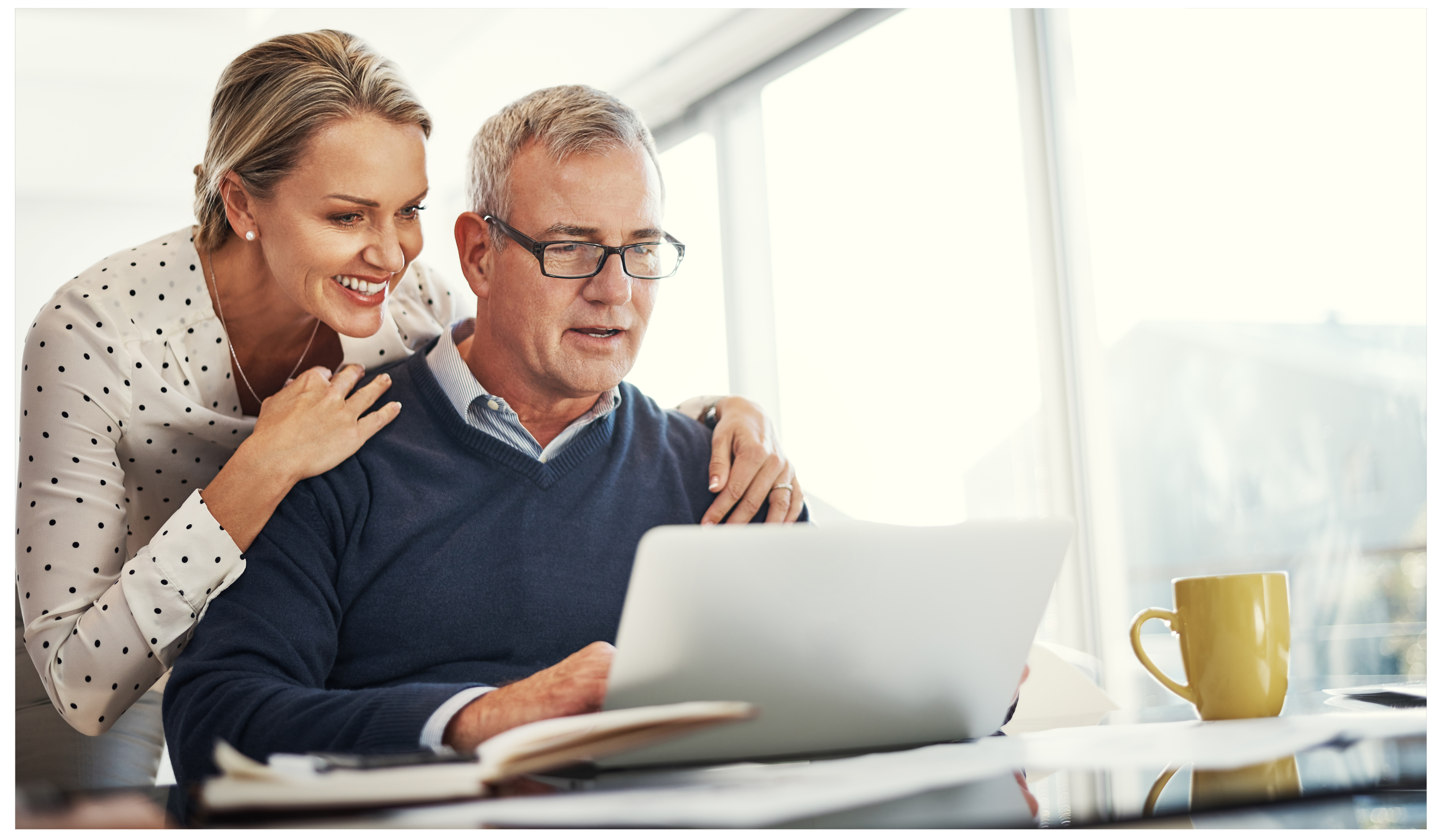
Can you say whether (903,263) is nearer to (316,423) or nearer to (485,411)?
(485,411)

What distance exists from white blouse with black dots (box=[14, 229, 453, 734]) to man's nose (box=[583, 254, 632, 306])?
1.21ft

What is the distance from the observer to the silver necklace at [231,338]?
1.45 metres

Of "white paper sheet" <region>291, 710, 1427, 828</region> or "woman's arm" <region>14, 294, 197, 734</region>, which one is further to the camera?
"woman's arm" <region>14, 294, 197, 734</region>

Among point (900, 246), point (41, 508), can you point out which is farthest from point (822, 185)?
point (41, 508)

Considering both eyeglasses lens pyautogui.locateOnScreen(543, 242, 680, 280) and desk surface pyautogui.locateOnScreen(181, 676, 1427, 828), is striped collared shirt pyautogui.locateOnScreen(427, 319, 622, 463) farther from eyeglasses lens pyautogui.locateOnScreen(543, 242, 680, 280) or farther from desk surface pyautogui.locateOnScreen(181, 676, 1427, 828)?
desk surface pyautogui.locateOnScreen(181, 676, 1427, 828)

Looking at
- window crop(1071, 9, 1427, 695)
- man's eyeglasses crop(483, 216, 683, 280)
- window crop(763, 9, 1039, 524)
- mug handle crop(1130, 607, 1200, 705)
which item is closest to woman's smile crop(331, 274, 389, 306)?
man's eyeglasses crop(483, 216, 683, 280)

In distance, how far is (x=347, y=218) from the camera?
1.38 meters

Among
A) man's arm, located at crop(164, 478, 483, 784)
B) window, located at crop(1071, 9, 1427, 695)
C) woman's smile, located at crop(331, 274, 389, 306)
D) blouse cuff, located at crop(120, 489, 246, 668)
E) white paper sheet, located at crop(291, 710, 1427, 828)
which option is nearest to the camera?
white paper sheet, located at crop(291, 710, 1427, 828)

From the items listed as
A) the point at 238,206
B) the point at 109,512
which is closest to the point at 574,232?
the point at 238,206

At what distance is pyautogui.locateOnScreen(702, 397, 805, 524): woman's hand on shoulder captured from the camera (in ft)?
4.40

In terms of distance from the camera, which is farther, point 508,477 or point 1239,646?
point 508,477

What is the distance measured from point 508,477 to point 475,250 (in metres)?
0.31

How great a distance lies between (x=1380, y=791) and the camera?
55cm

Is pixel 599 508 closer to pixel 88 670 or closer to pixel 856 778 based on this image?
pixel 88 670
